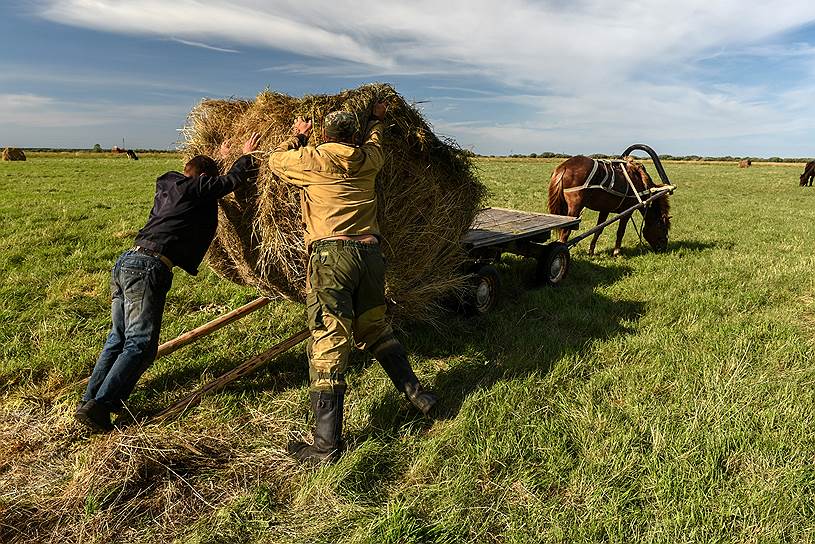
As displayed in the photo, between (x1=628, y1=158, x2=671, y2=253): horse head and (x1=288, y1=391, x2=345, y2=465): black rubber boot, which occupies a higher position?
(x1=628, y1=158, x2=671, y2=253): horse head

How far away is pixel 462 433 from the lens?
3.44 metres

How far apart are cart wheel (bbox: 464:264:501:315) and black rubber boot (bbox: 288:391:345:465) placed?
238 centimetres

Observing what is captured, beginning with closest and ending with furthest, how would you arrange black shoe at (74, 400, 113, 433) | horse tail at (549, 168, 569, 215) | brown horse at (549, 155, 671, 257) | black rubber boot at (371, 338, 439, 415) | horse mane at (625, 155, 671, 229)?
black shoe at (74, 400, 113, 433), black rubber boot at (371, 338, 439, 415), brown horse at (549, 155, 671, 257), horse tail at (549, 168, 569, 215), horse mane at (625, 155, 671, 229)

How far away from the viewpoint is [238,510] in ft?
9.20

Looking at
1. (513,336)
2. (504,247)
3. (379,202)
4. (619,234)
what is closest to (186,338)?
(379,202)

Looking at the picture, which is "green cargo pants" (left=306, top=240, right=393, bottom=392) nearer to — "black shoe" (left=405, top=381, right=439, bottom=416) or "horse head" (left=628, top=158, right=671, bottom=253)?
"black shoe" (left=405, top=381, right=439, bottom=416)

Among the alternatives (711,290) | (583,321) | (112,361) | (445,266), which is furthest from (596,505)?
(711,290)

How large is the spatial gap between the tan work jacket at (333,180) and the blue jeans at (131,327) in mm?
1198

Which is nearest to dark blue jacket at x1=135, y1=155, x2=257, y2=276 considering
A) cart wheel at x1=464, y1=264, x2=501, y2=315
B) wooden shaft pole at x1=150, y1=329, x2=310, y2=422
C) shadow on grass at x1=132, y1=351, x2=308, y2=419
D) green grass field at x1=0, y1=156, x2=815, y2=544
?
wooden shaft pole at x1=150, y1=329, x2=310, y2=422

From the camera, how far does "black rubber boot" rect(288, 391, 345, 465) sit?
3209 mm

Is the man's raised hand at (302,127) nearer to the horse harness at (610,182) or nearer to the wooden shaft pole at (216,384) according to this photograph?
the wooden shaft pole at (216,384)

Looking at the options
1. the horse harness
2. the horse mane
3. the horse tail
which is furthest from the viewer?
the horse mane

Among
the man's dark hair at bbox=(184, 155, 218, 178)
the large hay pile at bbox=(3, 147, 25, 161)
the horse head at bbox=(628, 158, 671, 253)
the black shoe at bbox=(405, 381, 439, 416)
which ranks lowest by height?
the black shoe at bbox=(405, 381, 439, 416)

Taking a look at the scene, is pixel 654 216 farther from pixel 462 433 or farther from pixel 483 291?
pixel 462 433
